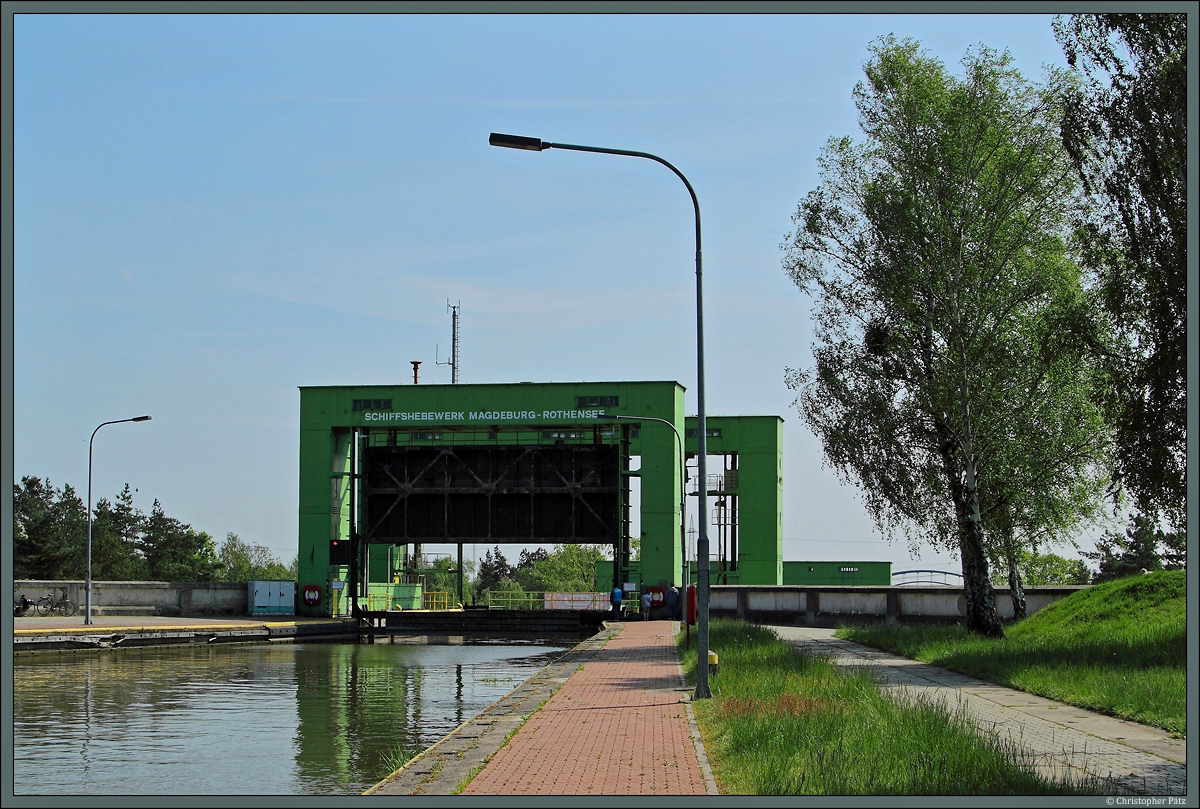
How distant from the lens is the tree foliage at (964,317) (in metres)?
27.9

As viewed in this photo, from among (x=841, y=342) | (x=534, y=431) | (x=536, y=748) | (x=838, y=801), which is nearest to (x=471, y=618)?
(x=534, y=431)

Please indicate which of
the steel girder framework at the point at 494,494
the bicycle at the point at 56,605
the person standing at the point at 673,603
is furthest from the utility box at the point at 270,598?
the person standing at the point at 673,603

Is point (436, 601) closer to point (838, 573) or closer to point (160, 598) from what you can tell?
point (160, 598)

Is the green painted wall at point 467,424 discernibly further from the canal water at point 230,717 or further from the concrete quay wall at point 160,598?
the canal water at point 230,717

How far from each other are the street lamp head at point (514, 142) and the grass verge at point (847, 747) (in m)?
8.52

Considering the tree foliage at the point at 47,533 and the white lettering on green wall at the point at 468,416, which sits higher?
the white lettering on green wall at the point at 468,416

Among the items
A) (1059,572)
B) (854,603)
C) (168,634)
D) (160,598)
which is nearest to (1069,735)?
(168,634)

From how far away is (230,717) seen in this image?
67.6 ft

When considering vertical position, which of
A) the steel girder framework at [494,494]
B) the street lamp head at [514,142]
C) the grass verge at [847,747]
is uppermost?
the street lamp head at [514,142]

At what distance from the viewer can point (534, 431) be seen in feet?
181

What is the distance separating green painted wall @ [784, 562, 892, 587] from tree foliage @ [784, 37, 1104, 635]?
3963cm

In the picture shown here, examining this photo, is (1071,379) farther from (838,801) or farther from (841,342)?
(838,801)

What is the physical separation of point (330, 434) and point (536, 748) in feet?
145

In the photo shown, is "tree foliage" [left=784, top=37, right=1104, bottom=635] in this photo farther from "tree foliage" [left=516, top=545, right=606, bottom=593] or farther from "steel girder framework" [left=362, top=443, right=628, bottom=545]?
"tree foliage" [left=516, top=545, right=606, bottom=593]
